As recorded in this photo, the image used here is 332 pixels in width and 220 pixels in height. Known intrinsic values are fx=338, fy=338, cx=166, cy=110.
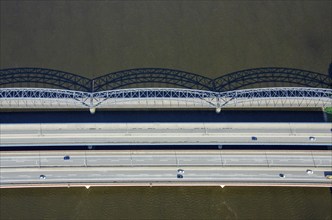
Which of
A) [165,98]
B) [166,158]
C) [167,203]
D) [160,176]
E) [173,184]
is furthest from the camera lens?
[165,98]

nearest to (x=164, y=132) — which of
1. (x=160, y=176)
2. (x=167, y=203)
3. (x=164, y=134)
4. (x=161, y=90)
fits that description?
(x=164, y=134)

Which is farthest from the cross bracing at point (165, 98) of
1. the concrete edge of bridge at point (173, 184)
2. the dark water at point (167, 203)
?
the dark water at point (167, 203)

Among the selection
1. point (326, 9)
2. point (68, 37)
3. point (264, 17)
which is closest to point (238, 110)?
point (264, 17)

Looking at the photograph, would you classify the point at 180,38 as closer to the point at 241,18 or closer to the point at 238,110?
the point at 241,18

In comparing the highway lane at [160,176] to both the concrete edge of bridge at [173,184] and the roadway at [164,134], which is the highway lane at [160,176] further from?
the roadway at [164,134]

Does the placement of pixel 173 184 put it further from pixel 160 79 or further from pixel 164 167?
pixel 160 79

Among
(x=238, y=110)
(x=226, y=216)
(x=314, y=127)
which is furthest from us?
(x=238, y=110)
